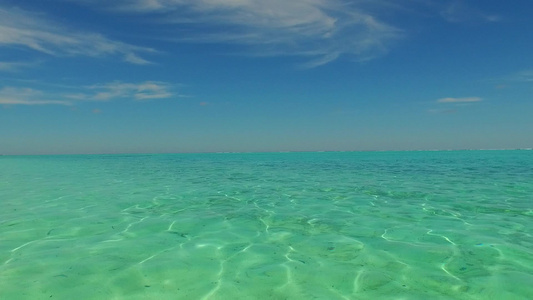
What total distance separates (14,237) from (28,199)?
428cm

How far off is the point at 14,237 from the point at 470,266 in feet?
20.2

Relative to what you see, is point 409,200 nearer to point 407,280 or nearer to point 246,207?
point 246,207

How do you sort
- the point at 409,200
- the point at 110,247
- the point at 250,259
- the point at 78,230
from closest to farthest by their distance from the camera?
1. the point at 250,259
2. the point at 110,247
3. the point at 78,230
4. the point at 409,200

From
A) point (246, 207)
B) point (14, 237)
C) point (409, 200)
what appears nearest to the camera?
point (14, 237)

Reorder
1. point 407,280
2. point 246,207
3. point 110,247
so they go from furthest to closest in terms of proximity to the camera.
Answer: point 246,207 → point 110,247 → point 407,280

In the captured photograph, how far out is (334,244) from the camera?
171 inches

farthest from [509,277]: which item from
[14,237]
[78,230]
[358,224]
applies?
[14,237]

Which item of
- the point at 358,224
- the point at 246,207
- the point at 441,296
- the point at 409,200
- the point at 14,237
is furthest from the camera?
the point at 409,200

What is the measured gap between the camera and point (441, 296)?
112 inches

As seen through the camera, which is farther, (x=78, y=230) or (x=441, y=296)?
(x=78, y=230)

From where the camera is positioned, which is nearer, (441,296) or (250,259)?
(441,296)

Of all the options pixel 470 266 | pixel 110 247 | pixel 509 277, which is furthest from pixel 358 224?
pixel 110 247

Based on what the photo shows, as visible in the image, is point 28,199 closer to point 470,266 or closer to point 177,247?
point 177,247

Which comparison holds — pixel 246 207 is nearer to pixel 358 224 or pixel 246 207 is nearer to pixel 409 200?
pixel 358 224
